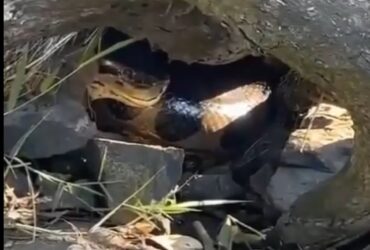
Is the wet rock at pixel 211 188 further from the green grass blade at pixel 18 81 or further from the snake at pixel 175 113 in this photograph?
the green grass blade at pixel 18 81

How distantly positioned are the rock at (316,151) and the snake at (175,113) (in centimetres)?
10

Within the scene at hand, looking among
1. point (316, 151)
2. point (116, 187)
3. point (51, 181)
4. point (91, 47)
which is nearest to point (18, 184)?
point (51, 181)

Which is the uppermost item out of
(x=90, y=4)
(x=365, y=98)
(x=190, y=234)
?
(x=90, y=4)

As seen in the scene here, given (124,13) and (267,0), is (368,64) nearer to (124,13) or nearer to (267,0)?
(267,0)

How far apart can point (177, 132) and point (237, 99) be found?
0.15 meters

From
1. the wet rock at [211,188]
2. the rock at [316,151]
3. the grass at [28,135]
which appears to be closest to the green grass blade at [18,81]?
the grass at [28,135]

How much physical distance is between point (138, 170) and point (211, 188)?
0.48 feet

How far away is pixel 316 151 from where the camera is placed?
202cm

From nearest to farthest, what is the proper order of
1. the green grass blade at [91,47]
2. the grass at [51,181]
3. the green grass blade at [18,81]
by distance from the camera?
the grass at [51,181], the green grass blade at [18,81], the green grass blade at [91,47]

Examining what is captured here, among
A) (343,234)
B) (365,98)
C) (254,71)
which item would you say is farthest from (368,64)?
(254,71)

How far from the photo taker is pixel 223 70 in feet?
6.84

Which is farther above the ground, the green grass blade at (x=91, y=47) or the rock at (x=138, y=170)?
the green grass blade at (x=91, y=47)

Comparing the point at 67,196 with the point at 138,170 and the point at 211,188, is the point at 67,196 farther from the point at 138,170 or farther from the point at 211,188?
the point at 211,188

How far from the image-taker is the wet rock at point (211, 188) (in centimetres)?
192
